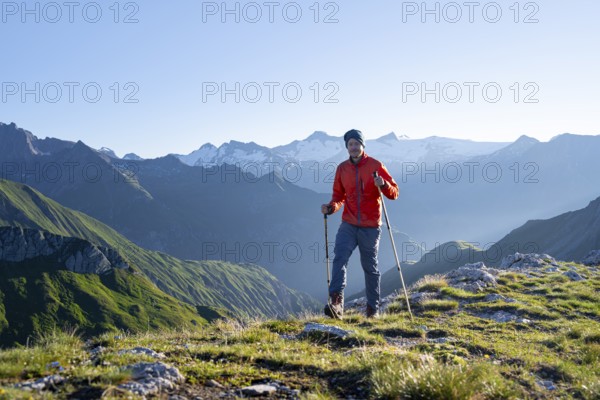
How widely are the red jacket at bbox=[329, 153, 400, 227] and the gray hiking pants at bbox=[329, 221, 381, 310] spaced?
24 centimetres

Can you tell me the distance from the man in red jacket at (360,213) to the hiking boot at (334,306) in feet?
0.10

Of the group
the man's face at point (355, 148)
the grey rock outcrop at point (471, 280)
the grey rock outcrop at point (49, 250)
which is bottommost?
the grey rock outcrop at point (49, 250)

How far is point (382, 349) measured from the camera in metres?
7.21

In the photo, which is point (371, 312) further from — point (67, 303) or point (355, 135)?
point (67, 303)

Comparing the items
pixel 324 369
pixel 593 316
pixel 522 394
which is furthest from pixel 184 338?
pixel 593 316

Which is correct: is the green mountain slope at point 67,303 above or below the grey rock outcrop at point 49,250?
below

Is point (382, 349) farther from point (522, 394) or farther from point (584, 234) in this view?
point (584, 234)

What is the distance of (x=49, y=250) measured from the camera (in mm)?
193250

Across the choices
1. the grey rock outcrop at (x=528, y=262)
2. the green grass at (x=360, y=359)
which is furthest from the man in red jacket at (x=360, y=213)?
the grey rock outcrop at (x=528, y=262)

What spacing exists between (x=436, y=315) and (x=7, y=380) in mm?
10378

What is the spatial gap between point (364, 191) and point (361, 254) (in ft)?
5.55

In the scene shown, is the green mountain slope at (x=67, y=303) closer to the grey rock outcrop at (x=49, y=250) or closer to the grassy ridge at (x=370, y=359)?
the grey rock outcrop at (x=49, y=250)

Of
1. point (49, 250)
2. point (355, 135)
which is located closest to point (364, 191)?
point (355, 135)

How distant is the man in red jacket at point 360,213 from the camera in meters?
11.8
